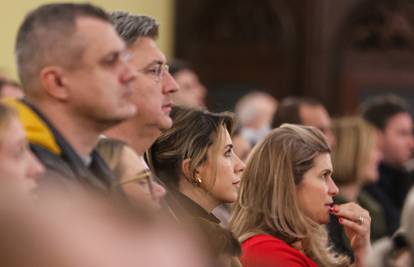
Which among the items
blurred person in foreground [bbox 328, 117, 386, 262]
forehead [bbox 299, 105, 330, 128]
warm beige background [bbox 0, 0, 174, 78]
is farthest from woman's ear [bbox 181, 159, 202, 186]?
forehead [bbox 299, 105, 330, 128]

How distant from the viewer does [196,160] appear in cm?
351

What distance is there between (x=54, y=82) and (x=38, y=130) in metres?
0.11

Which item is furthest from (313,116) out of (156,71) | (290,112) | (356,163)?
(156,71)

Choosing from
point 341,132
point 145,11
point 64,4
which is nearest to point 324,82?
point 145,11

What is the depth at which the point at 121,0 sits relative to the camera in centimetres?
928

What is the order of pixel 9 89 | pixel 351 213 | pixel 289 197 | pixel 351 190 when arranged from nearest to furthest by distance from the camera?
pixel 289 197
pixel 351 213
pixel 9 89
pixel 351 190

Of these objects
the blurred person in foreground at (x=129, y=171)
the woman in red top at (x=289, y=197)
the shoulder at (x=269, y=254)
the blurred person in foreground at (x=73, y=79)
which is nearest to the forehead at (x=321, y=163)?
the woman in red top at (x=289, y=197)

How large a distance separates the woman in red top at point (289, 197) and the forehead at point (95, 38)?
121cm

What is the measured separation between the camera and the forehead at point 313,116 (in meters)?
6.36

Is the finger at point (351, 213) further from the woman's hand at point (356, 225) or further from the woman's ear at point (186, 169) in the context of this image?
the woman's ear at point (186, 169)

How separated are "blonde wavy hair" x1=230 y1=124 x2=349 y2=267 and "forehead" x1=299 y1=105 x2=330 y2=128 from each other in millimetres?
2600

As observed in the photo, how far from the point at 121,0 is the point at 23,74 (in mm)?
6786

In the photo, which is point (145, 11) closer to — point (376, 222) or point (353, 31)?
point (353, 31)

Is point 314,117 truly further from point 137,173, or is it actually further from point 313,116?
point 137,173
